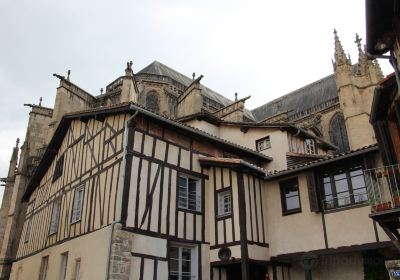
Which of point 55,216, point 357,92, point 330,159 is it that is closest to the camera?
point 330,159

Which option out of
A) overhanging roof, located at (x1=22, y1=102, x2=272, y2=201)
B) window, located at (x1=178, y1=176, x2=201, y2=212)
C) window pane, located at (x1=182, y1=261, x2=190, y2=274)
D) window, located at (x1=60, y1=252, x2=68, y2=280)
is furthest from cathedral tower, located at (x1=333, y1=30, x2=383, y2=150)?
window, located at (x1=60, y1=252, x2=68, y2=280)

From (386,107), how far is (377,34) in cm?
184

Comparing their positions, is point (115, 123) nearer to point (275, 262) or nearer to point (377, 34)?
point (275, 262)

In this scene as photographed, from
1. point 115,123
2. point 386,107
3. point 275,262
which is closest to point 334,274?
point 275,262

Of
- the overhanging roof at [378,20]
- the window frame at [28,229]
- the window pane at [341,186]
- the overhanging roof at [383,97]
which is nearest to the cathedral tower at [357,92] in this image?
the window pane at [341,186]

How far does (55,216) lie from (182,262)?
5783 mm

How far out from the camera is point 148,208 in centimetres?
1009

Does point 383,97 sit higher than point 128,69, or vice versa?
point 128,69

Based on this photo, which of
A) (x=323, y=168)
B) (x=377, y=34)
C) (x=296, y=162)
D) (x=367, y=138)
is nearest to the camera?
(x=377, y=34)

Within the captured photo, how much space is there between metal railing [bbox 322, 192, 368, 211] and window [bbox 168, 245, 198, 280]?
4000 mm

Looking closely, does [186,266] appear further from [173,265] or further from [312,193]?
[312,193]

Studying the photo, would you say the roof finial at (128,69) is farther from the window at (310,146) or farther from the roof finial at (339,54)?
the roof finial at (339,54)

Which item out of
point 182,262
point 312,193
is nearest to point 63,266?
point 182,262

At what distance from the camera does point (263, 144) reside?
15.0 m
